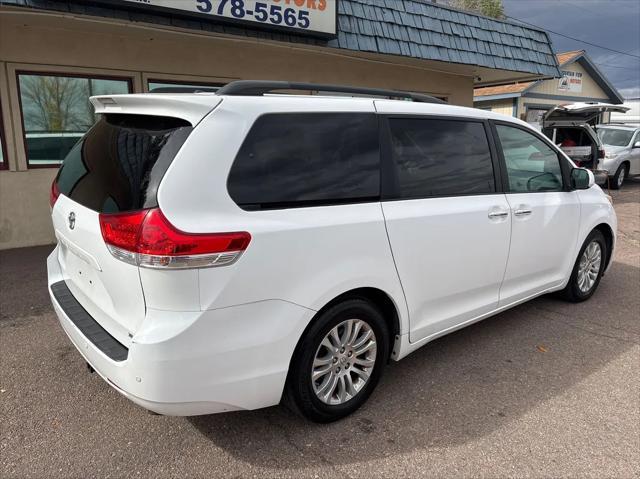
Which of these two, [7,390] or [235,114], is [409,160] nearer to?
[235,114]

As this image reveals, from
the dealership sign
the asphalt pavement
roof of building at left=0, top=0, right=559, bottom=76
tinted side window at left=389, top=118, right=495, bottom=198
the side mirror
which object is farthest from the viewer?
the dealership sign

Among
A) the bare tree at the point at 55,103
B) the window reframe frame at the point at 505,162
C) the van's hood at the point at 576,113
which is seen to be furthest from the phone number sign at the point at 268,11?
A: the van's hood at the point at 576,113

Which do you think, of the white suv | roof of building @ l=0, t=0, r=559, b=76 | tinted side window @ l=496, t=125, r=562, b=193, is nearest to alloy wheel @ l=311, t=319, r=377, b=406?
the white suv

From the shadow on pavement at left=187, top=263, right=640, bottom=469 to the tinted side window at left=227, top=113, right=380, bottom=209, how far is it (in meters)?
1.29

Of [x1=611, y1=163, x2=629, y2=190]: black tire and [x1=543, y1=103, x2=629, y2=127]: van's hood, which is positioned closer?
[x1=543, y1=103, x2=629, y2=127]: van's hood

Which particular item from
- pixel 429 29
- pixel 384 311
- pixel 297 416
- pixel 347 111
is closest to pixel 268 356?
pixel 297 416

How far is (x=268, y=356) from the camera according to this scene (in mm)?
2424

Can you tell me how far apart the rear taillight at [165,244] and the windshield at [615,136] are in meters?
16.1

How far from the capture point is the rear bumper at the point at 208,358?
2.19m

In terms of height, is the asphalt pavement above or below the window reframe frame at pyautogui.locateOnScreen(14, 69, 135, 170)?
below

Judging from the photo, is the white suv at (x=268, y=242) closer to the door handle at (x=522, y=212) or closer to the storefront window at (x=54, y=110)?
the door handle at (x=522, y=212)

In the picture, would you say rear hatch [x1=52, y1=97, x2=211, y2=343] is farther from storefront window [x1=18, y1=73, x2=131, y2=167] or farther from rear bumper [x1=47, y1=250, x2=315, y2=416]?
storefront window [x1=18, y1=73, x2=131, y2=167]

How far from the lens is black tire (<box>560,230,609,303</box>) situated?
4.66 meters

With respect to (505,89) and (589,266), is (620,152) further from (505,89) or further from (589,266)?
(589,266)
